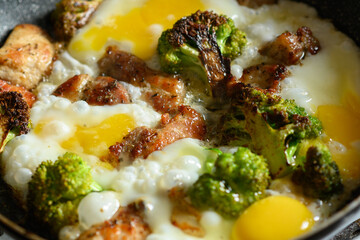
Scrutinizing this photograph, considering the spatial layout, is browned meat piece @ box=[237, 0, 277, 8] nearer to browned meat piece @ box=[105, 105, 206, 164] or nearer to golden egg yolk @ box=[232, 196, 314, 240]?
browned meat piece @ box=[105, 105, 206, 164]

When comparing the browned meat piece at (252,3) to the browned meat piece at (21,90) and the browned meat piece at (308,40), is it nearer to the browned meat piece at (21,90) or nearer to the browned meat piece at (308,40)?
the browned meat piece at (308,40)

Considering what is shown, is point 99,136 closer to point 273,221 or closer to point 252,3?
point 273,221

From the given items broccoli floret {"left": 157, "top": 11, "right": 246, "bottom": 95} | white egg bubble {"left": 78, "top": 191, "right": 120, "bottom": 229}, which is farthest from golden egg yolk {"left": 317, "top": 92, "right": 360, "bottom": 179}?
white egg bubble {"left": 78, "top": 191, "right": 120, "bottom": 229}

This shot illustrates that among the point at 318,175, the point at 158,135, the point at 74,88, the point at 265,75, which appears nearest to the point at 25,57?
the point at 74,88

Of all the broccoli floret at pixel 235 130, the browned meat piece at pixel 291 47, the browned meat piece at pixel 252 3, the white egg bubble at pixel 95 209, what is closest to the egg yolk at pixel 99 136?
the white egg bubble at pixel 95 209

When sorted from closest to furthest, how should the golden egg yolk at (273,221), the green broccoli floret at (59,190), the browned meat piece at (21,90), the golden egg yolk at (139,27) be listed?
the golden egg yolk at (273,221)
the green broccoli floret at (59,190)
the browned meat piece at (21,90)
the golden egg yolk at (139,27)
